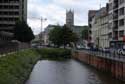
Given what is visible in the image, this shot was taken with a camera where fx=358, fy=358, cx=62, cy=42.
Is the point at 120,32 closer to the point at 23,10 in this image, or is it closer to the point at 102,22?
the point at 102,22

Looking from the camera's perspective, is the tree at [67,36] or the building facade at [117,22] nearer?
the building facade at [117,22]

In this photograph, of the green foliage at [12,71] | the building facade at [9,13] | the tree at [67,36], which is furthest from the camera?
the building facade at [9,13]

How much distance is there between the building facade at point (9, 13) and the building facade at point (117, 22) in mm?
57482

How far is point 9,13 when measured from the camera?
16088 centimetres

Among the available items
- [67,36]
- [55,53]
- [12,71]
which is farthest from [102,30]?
[12,71]

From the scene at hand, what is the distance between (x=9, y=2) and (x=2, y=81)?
134782mm

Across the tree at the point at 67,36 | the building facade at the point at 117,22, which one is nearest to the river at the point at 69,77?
the building facade at the point at 117,22

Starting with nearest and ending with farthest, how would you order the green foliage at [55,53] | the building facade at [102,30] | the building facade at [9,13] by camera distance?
the building facade at [102,30] < the green foliage at [55,53] < the building facade at [9,13]

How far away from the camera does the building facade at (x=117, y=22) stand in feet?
325

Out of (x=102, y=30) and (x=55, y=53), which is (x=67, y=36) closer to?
(x=102, y=30)

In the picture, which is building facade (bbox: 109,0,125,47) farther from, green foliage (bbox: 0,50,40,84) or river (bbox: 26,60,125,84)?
green foliage (bbox: 0,50,40,84)

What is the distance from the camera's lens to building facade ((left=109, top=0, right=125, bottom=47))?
99125 millimetres

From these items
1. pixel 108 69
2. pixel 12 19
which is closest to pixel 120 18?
pixel 108 69

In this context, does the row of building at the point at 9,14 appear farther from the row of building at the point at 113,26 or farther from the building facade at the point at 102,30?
the row of building at the point at 113,26
